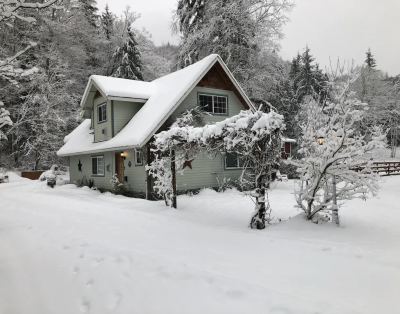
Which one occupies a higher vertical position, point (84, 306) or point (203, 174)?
point (203, 174)

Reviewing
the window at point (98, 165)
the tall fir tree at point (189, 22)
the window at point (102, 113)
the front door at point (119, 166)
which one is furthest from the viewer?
the tall fir tree at point (189, 22)

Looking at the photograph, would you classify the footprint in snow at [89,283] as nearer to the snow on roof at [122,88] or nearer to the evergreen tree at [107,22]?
the snow on roof at [122,88]

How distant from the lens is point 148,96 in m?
15.6

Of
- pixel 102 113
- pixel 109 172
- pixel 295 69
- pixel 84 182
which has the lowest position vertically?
pixel 84 182

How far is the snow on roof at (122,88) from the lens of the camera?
14.3m

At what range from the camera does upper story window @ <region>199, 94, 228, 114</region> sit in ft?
49.0

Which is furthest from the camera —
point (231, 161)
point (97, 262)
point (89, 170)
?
point (89, 170)

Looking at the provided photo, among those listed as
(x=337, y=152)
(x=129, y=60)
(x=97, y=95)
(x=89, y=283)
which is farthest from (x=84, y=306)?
(x=129, y=60)

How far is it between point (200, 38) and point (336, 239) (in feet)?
62.2

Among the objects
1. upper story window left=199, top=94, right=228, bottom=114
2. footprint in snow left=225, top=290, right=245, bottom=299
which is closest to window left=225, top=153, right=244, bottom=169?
upper story window left=199, top=94, right=228, bottom=114

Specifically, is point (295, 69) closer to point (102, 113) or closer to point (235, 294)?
point (102, 113)

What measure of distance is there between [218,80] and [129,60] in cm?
1609

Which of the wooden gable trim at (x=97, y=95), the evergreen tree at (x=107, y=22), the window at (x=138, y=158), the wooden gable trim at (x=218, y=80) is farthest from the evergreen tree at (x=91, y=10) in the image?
the window at (x=138, y=158)

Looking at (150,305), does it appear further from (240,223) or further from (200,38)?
(200,38)
